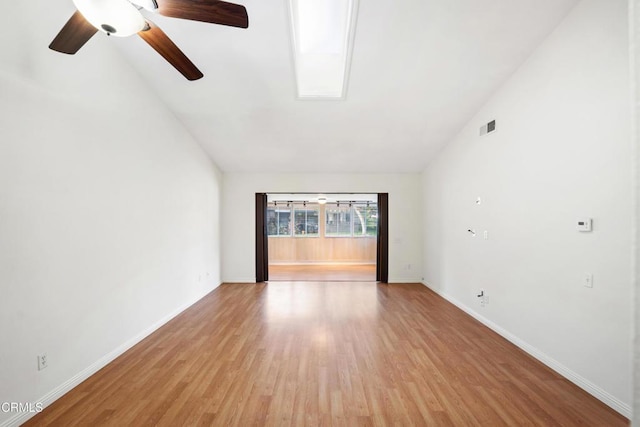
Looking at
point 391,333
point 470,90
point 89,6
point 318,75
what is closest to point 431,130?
point 470,90

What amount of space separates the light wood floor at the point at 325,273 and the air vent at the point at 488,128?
3.88 meters

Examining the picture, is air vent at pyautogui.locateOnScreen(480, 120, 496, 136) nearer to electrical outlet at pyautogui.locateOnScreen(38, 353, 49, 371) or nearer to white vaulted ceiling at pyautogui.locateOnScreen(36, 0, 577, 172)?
white vaulted ceiling at pyautogui.locateOnScreen(36, 0, 577, 172)

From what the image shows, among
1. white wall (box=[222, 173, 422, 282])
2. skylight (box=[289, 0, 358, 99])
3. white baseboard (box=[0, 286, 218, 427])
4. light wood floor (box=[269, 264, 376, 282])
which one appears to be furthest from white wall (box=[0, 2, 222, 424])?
light wood floor (box=[269, 264, 376, 282])

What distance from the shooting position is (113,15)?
1586mm

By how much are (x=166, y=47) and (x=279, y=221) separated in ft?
26.2

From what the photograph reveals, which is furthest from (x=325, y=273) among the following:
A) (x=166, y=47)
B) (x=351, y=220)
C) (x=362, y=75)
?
(x=166, y=47)

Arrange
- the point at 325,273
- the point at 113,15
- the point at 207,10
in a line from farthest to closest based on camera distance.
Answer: the point at 325,273 → the point at 207,10 → the point at 113,15

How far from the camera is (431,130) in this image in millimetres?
4613

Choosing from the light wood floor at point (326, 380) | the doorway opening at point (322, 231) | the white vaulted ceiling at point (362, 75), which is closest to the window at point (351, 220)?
the doorway opening at point (322, 231)

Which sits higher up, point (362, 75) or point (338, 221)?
point (362, 75)

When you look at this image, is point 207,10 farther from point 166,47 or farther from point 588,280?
point 588,280

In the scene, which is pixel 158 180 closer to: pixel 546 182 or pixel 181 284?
pixel 181 284

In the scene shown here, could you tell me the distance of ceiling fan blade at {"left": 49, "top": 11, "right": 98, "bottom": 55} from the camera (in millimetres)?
1812

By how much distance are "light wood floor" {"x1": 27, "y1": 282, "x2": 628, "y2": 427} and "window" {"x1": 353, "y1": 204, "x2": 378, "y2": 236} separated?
590 centimetres
